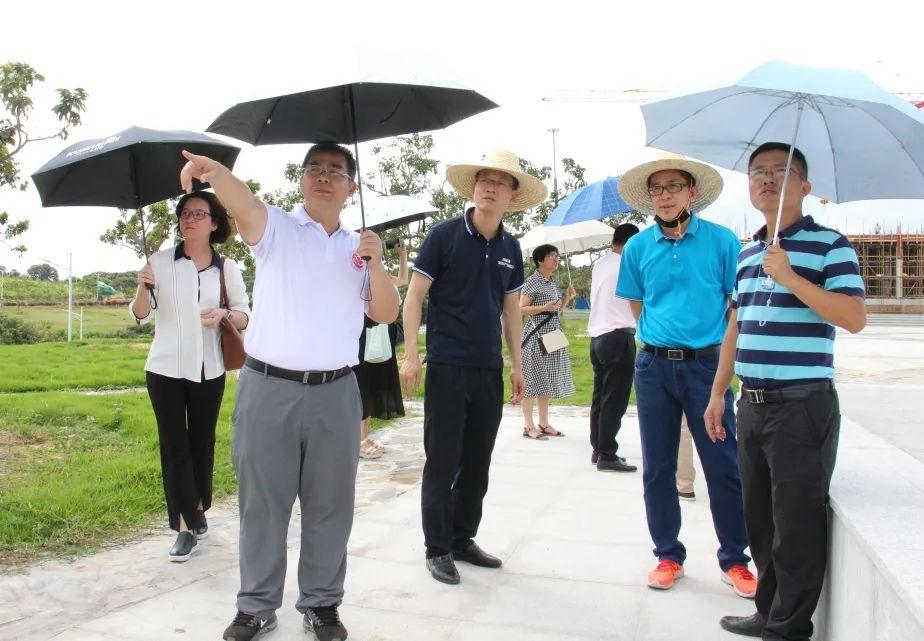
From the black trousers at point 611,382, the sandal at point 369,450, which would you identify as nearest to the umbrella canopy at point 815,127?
the black trousers at point 611,382

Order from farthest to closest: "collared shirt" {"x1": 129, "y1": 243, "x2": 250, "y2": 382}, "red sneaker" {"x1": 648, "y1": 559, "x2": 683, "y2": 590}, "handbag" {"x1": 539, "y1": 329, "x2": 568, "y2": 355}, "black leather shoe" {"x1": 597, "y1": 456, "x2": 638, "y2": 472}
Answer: "handbag" {"x1": 539, "y1": 329, "x2": 568, "y2": 355} → "black leather shoe" {"x1": 597, "y1": 456, "x2": 638, "y2": 472} → "collared shirt" {"x1": 129, "y1": 243, "x2": 250, "y2": 382} → "red sneaker" {"x1": 648, "y1": 559, "x2": 683, "y2": 590}

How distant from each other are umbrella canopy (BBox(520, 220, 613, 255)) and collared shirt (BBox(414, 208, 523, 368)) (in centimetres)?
319

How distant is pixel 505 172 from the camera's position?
3.89 meters

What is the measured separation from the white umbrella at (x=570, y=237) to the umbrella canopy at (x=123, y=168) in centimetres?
364

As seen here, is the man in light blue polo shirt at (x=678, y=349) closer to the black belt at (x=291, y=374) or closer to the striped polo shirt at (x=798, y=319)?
the striped polo shirt at (x=798, y=319)

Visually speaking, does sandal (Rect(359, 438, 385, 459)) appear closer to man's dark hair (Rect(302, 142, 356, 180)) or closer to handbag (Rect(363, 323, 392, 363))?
handbag (Rect(363, 323, 392, 363))

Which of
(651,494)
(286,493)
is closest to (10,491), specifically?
(286,493)

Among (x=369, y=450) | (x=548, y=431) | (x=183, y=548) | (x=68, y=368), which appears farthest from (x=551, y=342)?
(x=68, y=368)

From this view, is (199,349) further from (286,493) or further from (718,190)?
(718,190)

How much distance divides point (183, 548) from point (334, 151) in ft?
7.13

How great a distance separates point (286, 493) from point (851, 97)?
2.42 metres

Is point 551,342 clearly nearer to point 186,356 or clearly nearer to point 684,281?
point 684,281

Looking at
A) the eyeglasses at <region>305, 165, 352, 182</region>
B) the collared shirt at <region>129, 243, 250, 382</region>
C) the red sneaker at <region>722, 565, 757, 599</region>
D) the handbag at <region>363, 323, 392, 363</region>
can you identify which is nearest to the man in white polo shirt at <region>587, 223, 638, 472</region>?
the handbag at <region>363, 323, 392, 363</region>

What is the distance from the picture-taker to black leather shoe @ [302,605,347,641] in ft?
9.71
